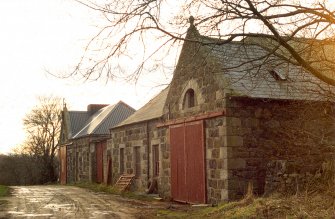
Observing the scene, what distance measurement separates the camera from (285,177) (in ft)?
37.3

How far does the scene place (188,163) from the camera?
14.6 metres

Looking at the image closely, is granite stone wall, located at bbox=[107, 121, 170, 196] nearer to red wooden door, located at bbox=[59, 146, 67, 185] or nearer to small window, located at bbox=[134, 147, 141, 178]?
small window, located at bbox=[134, 147, 141, 178]

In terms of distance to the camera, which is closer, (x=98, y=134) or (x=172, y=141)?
(x=172, y=141)

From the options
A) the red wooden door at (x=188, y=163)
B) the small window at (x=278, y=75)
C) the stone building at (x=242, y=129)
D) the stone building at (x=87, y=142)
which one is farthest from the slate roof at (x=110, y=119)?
the small window at (x=278, y=75)

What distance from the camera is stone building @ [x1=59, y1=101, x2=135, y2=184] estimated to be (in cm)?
2781

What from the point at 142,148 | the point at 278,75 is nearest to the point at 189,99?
the point at 278,75

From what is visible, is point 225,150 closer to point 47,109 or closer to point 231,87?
point 231,87

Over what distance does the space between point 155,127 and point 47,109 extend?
1411 inches

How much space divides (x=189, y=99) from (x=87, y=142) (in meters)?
16.7

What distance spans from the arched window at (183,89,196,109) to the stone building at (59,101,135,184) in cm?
A: 1040


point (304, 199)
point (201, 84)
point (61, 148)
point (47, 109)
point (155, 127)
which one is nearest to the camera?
point (304, 199)

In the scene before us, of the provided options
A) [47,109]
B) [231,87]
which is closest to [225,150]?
[231,87]

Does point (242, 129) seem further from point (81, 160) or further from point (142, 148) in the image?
point (81, 160)

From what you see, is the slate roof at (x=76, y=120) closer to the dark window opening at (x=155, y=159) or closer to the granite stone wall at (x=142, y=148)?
the granite stone wall at (x=142, y=148)
